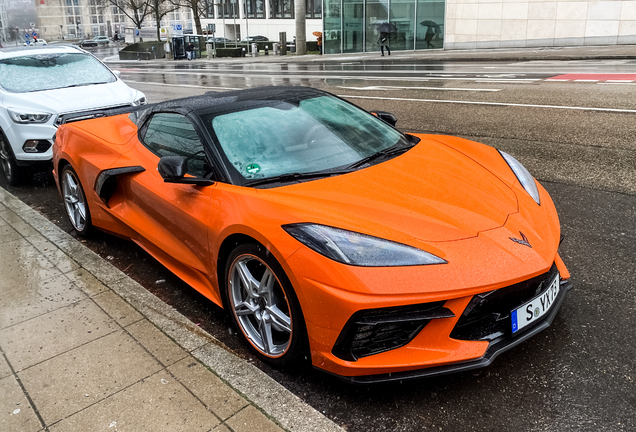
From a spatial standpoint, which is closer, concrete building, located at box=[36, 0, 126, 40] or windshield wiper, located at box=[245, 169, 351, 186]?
windshield wiper, located at box=[245, 169, 351, 186]

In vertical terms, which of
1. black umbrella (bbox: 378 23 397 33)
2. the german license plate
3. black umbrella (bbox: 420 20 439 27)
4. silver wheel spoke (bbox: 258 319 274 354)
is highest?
black umbrella (bbox: 420 20 439 27)

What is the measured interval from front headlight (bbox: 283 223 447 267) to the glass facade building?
96.3 feet

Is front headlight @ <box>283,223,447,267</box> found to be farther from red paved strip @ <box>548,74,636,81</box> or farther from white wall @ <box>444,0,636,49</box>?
Answer: white wall @ <box>444,0,636,49</box>

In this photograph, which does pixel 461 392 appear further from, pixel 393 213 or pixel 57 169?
pixel 57 169

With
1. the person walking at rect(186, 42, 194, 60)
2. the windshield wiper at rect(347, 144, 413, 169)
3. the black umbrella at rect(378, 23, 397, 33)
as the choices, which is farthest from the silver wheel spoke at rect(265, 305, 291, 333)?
the person walking at rect(186, 42, 194, 60)

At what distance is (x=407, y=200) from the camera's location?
287 cm

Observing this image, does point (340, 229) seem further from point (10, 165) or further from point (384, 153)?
point (10, 165)

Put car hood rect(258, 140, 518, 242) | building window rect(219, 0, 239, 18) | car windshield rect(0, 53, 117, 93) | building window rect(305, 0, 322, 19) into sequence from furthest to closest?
building window rect(219, 0, 239, 18)
building window rect(305, 0, 322, 19)
car windshield rect(0, 53, 117, 93)
car hood rect(258, 140, 518, 242)

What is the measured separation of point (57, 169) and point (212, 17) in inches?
3426

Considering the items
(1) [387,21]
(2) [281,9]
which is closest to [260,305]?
(1) [387,21]

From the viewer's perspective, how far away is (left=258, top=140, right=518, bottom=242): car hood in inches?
104

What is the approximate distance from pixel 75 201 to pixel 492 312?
12.7ft

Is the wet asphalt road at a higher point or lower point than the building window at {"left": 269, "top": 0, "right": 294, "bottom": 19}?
lower

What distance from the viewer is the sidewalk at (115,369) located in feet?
8.27
